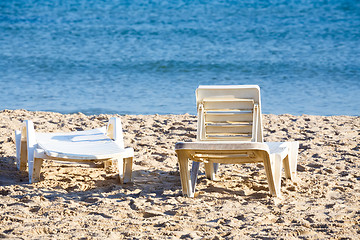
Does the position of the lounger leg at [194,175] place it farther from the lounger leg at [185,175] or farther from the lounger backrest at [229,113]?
the lounger backrest at [229,113]

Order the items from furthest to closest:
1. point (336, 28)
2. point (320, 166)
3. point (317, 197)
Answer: point (336, 28)
point (320, 166)
point (317, 197)

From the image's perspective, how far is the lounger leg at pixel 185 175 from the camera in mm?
4258

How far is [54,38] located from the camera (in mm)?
20141

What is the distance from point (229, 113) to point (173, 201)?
1.18 meters

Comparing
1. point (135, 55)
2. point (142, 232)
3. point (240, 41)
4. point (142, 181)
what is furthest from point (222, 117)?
point (240, 41)

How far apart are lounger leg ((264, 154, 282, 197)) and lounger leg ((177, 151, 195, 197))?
0.68m

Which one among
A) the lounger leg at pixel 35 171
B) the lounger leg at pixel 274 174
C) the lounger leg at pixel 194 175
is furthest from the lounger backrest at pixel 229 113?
the lounger leg at pixel 35 171

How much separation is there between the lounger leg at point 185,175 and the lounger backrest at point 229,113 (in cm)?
68

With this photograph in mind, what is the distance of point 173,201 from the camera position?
424cm

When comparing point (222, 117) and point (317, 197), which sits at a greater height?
point (222, 117)

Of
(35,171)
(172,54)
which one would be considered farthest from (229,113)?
(172,54)

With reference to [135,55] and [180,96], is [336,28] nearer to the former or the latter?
[135,55]

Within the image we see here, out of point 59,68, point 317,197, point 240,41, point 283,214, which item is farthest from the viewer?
point 240,41

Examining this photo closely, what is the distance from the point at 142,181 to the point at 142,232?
53.9 inches
